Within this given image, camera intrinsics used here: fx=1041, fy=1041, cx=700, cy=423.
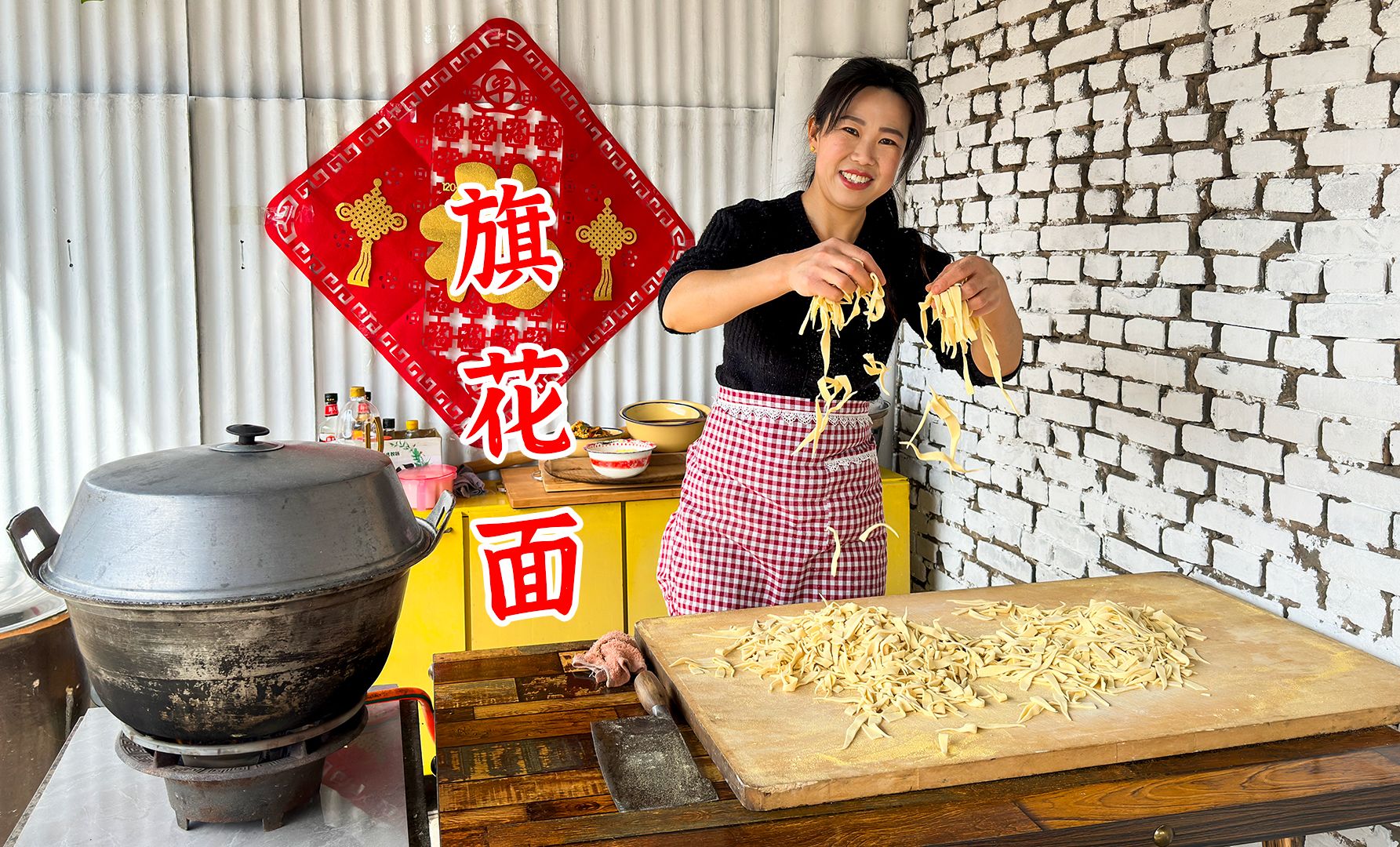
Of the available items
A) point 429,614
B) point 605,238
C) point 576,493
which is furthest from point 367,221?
point 429,614

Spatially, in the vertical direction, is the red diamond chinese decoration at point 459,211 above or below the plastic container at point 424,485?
above

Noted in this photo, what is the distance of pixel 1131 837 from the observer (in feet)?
5.00

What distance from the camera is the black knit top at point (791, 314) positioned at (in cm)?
250

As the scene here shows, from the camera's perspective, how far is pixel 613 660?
78.3 inches

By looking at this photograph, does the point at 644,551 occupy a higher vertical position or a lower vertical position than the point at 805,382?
lower

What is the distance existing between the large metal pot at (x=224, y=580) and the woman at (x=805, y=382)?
1.06 metres

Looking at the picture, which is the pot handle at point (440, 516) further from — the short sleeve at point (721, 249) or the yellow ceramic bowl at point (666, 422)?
the yellow ceramic bowl at point (666, 422)

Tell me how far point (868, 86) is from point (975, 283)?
1.83 ft

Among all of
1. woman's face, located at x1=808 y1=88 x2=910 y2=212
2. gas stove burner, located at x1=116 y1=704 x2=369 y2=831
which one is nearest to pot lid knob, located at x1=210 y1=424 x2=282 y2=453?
gas stove burner, located at x1=116 y1=704 x2=369 y2=831

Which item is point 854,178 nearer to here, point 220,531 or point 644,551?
point 220,531

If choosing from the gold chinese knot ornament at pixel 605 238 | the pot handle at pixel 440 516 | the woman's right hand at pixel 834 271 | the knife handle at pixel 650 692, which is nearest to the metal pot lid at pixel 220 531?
the pot handle at pixel 440 516

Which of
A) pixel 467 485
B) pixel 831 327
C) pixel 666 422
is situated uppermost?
pixel 831 327

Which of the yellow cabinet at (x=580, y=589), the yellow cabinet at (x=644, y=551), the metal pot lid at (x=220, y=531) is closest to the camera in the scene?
the metal pot lid at (x=220, y=531)

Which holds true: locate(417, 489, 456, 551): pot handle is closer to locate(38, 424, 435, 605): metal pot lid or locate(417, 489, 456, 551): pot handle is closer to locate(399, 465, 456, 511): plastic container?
locate(38, 424, 435, 605): metal pot lid
